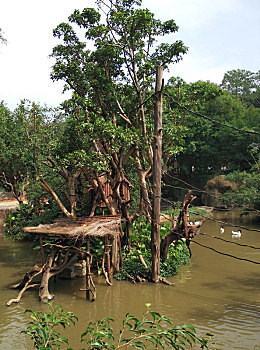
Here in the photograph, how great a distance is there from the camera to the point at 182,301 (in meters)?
11.2

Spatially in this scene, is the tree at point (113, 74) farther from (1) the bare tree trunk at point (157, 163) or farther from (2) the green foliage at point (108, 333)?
(2) the green foliage at point (108, 333)

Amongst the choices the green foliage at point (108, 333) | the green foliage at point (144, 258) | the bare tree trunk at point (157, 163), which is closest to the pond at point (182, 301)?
the green foliage at point (144, 258)

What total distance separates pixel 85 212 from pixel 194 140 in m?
26.4

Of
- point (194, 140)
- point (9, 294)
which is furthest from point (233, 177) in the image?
point (9, 294)

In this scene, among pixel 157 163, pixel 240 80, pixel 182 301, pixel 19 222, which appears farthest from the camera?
pixel 240 80

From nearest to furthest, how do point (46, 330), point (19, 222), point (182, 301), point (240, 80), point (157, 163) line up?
1. point (46, 330)
2. point (182, 301)
3. point (157, 163)
4. point (19, 222)
5. point (240, 80)

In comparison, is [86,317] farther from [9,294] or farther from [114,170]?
[114,170]

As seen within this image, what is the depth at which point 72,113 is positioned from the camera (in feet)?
48.2

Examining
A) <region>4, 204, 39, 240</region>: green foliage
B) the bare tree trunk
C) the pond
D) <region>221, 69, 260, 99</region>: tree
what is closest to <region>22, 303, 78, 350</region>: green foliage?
the pond

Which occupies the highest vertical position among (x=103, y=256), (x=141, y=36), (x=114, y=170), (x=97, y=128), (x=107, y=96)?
(x=141, y=36)

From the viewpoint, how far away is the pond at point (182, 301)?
891 centimetres

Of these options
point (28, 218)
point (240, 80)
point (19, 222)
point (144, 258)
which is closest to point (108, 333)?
point (144, 258)

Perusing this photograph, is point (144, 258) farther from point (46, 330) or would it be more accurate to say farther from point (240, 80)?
point (240, 80)

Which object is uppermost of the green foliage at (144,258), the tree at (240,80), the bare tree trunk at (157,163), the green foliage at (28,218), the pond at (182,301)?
the tree at (240,80)
